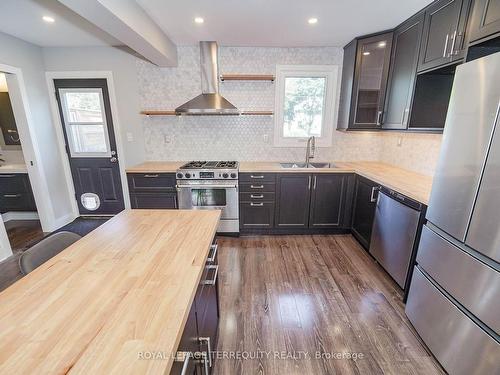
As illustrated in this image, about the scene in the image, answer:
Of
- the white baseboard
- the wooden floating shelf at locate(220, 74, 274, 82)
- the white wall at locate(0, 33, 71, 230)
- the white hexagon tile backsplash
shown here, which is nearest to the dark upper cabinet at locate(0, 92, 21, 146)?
the white wall at locate(0, 33, 71, 230)

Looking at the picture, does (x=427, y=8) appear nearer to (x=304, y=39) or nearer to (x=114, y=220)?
(x=304, y=39)

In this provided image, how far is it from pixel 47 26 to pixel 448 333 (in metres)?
4.54

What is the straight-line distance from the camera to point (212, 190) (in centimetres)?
315

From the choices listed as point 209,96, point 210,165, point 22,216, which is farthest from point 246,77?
point 22,216

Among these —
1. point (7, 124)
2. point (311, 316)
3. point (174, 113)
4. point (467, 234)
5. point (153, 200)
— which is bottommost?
point (311, 316)

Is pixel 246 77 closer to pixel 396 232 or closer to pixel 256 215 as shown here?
pixel 256 215

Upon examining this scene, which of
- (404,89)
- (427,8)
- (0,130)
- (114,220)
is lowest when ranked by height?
(114,220)

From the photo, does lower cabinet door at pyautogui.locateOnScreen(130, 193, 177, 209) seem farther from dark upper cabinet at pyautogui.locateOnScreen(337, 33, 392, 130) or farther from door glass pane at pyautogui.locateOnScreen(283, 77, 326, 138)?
dark upper cabinet at pyautogui.locateOnScreen(337, 33, 392, 130)

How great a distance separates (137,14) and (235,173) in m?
1.86

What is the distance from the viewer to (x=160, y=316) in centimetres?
74

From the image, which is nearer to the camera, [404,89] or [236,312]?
[236,312]

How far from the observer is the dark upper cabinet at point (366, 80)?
2.76 meters

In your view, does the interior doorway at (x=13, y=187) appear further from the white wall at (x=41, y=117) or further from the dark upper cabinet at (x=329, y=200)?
the dark upper cabinet at (x=329, y=200)

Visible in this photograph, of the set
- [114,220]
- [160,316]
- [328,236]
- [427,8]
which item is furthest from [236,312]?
[427,8]
